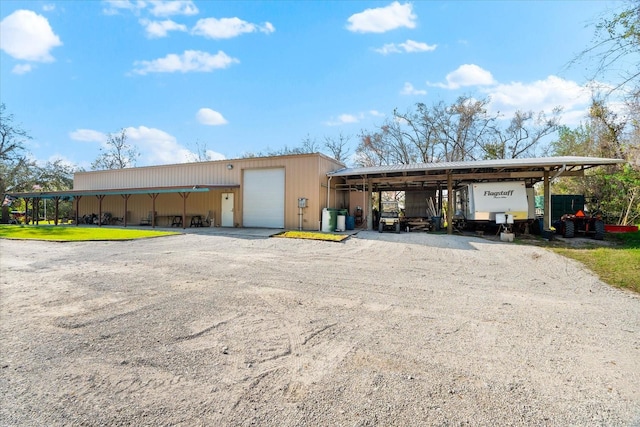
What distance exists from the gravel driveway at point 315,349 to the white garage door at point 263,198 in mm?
10014

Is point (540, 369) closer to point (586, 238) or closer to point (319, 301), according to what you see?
point (319, 301)

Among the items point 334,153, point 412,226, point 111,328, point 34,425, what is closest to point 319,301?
point 111,328

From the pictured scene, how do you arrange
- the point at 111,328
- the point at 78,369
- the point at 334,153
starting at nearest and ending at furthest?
1. the point at 78,369
2. the point at 111,328
3. the point at 334,153

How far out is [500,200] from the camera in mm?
13000

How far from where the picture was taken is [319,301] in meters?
4.61

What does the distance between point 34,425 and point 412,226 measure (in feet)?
50.5

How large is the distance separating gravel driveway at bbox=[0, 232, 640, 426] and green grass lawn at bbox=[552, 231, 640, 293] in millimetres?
493

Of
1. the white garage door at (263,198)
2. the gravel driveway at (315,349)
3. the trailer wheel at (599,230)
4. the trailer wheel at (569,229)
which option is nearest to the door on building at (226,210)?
the white garage door at (263,198)

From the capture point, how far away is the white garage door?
16375mm

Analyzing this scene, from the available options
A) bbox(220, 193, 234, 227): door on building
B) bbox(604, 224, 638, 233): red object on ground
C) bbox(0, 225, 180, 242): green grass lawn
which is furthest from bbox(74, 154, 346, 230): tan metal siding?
bbox(604, 224, 638, 233): red object on ground

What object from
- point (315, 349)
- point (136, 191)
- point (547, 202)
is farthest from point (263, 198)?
point (315, 349)

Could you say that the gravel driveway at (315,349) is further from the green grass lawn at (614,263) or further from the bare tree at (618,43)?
the bare tree at (618,43)

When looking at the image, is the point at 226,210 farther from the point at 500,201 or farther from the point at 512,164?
the point at 512,164

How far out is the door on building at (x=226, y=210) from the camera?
17812 mm
